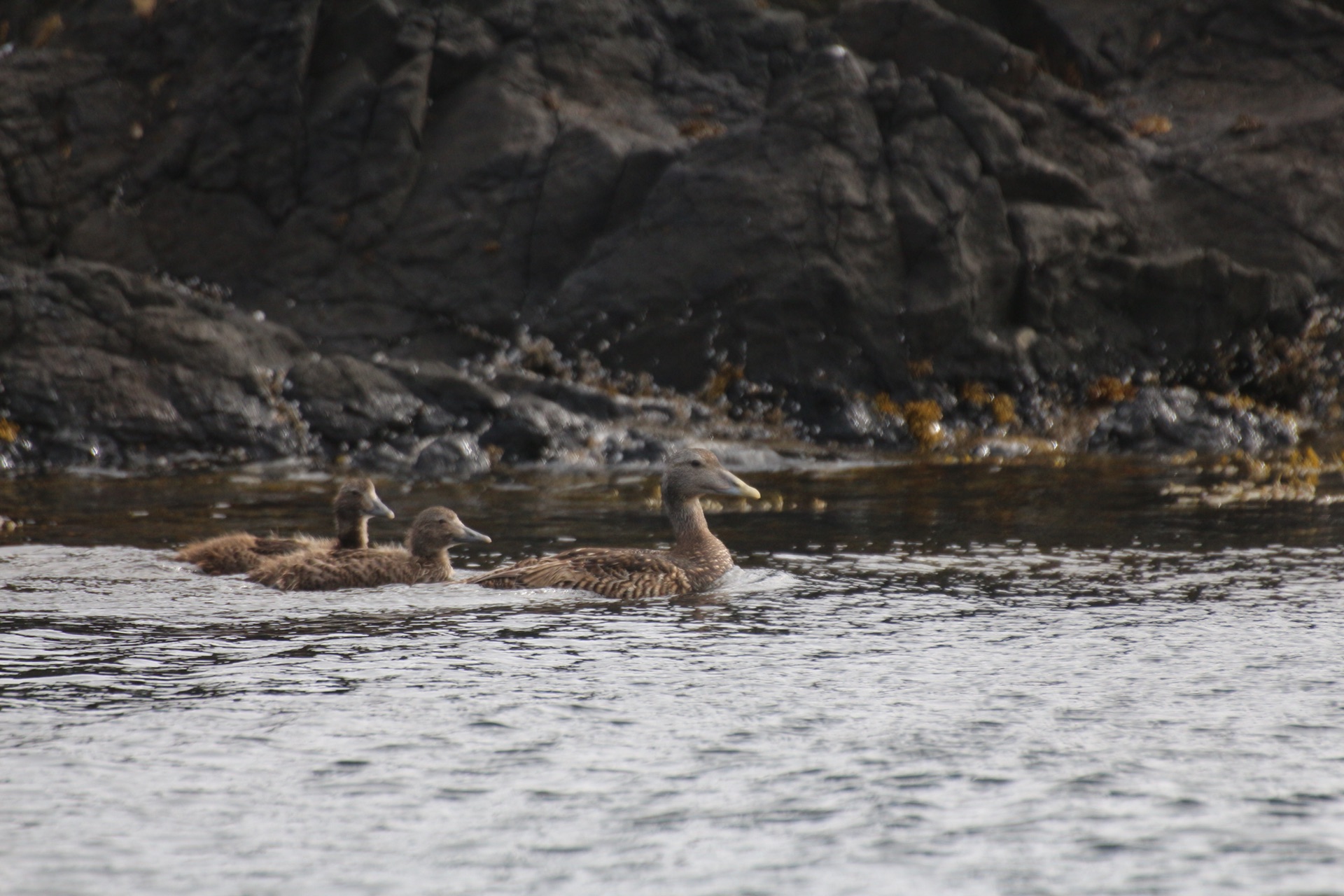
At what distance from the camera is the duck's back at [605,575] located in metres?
11.1

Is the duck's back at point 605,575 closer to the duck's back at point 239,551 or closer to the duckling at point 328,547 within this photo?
the duckling at point 328,547

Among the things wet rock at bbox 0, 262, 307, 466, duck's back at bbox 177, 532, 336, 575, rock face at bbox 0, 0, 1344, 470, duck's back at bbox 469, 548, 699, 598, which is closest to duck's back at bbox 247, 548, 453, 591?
duck's back at bbox 177, 532, 336, 575

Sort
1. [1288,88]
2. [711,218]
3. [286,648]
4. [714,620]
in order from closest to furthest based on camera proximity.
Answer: [286,648], [714,620], [711,218], [1288,88]

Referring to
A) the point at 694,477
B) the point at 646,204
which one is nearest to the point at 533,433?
the point at 646,204

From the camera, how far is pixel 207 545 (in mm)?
12703

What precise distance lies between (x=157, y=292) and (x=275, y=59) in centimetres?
653

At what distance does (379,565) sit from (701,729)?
4.78 meters

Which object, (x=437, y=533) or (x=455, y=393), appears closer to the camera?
(x=437, y=533)

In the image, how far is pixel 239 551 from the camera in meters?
12.4

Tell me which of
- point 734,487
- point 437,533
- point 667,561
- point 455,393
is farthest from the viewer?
point 455,393

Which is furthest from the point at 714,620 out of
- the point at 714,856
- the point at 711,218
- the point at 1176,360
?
the point at 1176,360

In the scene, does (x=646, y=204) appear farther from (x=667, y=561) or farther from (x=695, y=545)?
(x=667, y=561)

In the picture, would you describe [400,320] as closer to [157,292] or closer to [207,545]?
[157,292]

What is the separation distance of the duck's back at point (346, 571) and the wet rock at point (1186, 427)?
13349mm
